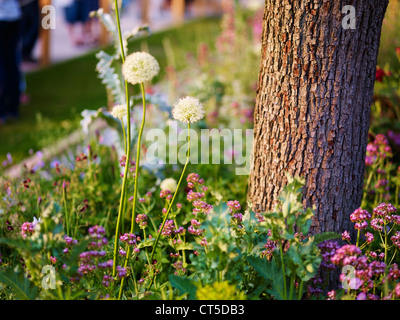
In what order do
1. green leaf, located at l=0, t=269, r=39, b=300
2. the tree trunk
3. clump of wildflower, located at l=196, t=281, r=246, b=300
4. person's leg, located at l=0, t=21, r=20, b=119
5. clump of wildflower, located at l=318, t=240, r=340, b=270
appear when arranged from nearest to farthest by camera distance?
clump of wildflower, located at l=196, t=281, r=246, b=300, green leaf, located at l=0, t=269, r=39, b=300, clump of wildflower, located at l=318, t=240, r=340, b=270, the tree trunk, person's leg, located at l=0, t=21, r=20, b=119

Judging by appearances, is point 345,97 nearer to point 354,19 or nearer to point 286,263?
point 354,19

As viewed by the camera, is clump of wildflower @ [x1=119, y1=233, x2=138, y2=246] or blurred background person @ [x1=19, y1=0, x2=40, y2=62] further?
blurred background person @ [x1=19, y1=0, x2=40, y2=62]

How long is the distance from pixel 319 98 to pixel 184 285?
3.20 ft

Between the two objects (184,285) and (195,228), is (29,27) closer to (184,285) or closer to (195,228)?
(195,228)

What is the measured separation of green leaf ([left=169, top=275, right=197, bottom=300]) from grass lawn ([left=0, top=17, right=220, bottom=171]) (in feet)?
7.27

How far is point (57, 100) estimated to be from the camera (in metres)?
6.07

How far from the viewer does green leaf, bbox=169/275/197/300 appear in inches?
66.4

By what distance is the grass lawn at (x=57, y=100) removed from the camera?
4473 millimetres

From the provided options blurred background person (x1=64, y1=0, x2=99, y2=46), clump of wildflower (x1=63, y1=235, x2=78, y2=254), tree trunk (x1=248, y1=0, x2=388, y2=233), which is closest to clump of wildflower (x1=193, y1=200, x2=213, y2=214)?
tree trunk (x1=248, y1=0, x2=388, y2=233)

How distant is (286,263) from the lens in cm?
177

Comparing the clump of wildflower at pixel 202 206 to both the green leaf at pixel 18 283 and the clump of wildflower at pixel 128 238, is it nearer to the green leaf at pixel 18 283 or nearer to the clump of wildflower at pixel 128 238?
the clump of wildflower at pixel 128 238

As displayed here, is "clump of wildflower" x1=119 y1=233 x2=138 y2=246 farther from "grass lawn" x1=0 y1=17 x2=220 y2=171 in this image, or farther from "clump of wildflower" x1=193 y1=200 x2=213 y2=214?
"grass lawn" x1=0 y1=17 x2=220 y2=171

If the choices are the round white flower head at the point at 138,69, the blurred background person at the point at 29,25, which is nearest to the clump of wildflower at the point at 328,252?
the round white flower head at the point at 138,69

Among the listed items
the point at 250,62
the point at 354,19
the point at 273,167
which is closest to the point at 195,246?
the point at 273,167
